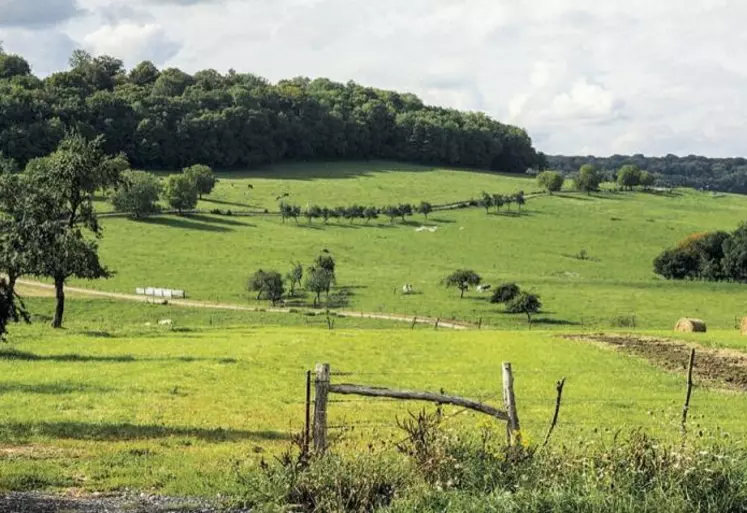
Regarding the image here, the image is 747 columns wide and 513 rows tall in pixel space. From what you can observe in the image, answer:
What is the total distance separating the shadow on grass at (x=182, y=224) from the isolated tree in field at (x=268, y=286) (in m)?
32.5

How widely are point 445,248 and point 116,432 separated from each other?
94.1 meters

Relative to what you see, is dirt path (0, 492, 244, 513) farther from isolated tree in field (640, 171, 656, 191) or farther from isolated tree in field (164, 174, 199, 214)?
isolated tree in field (640, 171, 656, 191)

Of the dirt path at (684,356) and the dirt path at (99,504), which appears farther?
the dirt path at (684,356)

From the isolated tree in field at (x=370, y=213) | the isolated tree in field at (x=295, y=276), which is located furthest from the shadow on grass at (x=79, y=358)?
the isolated tree in field at (x=370, y=213)

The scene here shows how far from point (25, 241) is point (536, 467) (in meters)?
38.1

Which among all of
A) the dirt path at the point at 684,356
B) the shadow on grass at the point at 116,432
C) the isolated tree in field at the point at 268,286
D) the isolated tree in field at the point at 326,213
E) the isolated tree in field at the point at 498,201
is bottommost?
the isolated tree in field at the point at 268,286

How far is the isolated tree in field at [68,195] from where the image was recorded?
46562 millimetres

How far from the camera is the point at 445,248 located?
4395 inches

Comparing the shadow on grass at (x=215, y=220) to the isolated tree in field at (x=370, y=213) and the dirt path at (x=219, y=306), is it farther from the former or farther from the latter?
the dirt path at (x=219, y=306)

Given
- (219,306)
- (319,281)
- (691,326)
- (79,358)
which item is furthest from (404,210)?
(79,358)

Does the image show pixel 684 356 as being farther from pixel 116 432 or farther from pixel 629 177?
pixel 629 177

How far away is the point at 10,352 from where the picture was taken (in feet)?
112

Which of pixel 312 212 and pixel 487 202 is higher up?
pixel 487 202

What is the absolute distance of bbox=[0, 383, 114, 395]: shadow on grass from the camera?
80.9 ft
